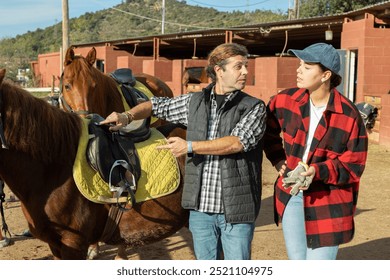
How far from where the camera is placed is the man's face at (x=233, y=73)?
2743mm

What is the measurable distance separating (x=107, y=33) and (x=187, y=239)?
75.5 m

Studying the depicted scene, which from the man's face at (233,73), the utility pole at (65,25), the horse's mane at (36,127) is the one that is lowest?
the horse's mane at (36,127)

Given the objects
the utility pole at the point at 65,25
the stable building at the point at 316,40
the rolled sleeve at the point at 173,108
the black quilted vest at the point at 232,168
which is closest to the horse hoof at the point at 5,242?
the rolled sleeve at the point at 173,108

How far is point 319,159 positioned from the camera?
2.65 metres

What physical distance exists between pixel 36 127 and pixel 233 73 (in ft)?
3.75

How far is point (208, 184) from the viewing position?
281 cm

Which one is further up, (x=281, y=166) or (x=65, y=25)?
(x=65, y=25)

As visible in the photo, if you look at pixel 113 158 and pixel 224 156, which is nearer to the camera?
pixel 224 156

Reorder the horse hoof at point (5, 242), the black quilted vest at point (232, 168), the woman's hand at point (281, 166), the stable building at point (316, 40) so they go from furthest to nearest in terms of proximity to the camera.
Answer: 1. the stable building at point (316, 40)
2. the horse hoof at point (5, 242)
3. the woman's hand at point (281, 166)
4. the black quilted vest at point (232, 168)

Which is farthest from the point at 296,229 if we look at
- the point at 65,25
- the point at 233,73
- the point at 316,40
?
the point at 316,40

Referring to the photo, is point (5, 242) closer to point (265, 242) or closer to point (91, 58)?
point (91, 58)

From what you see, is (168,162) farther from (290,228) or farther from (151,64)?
(151,64)

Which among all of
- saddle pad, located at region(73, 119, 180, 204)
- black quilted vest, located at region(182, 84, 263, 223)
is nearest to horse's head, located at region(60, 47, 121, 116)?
saddle pad, located at region(73, 119, 180, 204)

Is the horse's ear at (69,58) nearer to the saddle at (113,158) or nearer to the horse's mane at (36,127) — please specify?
the saddle at (113,158)
